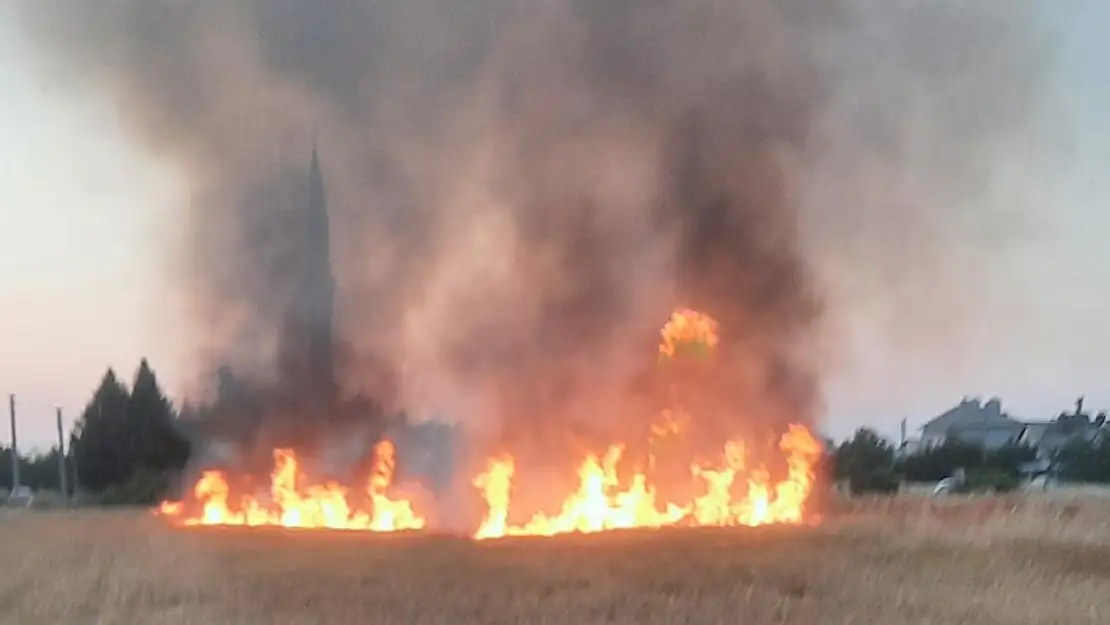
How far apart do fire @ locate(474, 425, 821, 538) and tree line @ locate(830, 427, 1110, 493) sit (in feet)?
61.8

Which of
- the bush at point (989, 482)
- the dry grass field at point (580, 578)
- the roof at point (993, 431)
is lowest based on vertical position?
the dry grass field at point (580, 578)

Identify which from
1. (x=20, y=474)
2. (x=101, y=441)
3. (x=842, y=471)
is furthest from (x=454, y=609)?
(x=20, y=474)

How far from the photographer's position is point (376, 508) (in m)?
23.8

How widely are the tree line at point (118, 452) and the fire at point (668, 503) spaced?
14303mm

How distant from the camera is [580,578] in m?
14.1

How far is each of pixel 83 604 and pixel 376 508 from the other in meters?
9.71

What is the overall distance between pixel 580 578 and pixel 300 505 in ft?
36.5

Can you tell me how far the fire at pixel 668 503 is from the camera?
2158 centimetres

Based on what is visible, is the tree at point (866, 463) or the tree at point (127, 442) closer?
the tree at point (127, 442)

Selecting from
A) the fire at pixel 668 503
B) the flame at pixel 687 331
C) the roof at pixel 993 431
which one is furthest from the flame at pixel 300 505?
the roof at pixel 993 431

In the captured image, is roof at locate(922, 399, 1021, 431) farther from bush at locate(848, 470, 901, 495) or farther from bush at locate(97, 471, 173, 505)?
bush at locate(97, 471, 173, 505)

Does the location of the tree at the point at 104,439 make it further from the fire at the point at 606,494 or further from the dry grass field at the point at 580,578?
the dry grass field at the point at 580,578

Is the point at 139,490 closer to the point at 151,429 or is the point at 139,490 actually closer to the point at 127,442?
the point at 151,429

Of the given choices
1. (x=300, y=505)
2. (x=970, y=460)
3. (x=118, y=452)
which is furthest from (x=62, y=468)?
(x=970, y=460)
